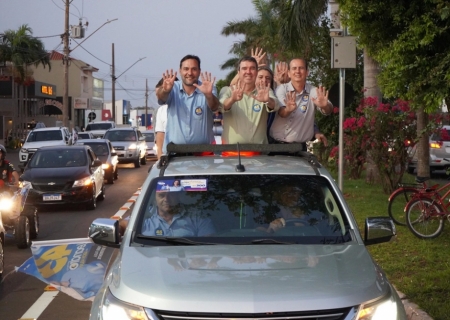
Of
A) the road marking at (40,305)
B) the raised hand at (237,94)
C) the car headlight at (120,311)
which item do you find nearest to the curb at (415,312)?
the raised hand at (237,94)

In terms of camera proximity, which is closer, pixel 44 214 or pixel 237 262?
pixel 237 262

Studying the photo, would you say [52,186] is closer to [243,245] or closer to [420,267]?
[420,267]

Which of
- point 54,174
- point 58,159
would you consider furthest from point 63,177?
point 58,159

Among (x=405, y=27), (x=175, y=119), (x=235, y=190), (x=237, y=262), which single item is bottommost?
(x=237, y=262)

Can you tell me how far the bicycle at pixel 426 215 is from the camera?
11.7m

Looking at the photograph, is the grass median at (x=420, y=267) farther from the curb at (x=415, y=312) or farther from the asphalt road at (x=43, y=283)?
the asphalt road at (x=43, y=283)

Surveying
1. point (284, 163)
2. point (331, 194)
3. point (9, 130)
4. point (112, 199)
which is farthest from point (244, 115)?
point (9, 130)

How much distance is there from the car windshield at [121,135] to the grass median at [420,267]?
22243 mm

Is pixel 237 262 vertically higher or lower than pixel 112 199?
higher

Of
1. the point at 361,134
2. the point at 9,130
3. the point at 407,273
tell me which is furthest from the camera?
the point at 9,130

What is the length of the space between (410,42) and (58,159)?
42.8 feet

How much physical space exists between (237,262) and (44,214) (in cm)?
1319

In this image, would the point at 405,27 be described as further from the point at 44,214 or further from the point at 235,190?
the point at 44,214

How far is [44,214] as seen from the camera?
55.9ft
